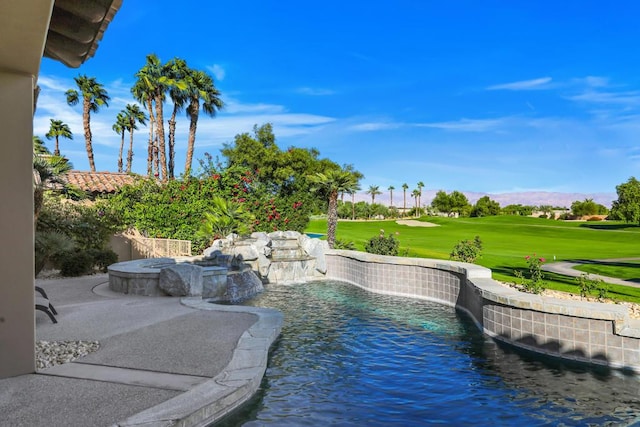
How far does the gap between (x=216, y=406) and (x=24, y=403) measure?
75.7 inches

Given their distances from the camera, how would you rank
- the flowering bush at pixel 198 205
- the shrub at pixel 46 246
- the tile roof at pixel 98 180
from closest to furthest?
the shrub at pixel 46 246, the flowering bush at pixel 198 205, the tile roof at pixel 98 180

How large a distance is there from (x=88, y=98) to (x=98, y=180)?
1913 cm

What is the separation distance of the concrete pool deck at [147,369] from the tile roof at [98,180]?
58.9 ft

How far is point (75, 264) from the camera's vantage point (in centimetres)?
1490

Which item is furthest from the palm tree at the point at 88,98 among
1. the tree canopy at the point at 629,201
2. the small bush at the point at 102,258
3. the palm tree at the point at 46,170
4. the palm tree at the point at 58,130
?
the tree canopy at the point at 629,201

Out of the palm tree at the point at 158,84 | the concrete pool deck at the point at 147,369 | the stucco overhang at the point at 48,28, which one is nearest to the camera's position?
the stucco overhang at the point at 48,28

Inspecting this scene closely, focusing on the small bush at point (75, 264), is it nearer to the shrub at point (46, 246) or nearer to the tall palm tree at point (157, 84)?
the shrub at point (46, 246)

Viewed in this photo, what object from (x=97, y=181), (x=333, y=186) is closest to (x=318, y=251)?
(x=333, y=186)

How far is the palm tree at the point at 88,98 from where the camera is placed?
1646 inches

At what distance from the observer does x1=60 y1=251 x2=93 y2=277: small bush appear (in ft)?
48.7

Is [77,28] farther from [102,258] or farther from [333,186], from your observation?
[333,186]

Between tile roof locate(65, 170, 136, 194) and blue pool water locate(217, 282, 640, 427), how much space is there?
20.4 m

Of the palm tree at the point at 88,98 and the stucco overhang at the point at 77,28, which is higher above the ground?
the palm tree at the point at 88,98

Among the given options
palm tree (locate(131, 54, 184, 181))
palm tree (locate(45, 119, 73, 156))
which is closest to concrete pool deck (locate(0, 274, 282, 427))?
palm tree (locate(131, 54, 184, 181))
